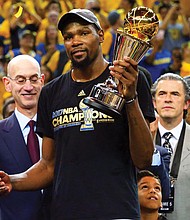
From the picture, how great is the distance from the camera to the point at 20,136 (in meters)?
5.04

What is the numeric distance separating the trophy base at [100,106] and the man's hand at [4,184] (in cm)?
72

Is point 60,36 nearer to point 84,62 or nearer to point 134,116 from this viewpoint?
point 84,62

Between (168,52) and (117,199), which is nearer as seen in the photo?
(117,199)

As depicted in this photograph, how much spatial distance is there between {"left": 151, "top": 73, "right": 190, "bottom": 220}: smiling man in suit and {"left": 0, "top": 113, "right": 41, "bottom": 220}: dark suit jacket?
3.51 feet

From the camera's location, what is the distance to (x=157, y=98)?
6207 mm

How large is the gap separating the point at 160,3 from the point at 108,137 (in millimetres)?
8027

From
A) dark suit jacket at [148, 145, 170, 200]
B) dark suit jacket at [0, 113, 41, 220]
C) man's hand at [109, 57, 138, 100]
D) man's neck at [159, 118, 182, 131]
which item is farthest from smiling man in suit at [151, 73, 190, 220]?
man's hand at [109, 57, 138, 100]

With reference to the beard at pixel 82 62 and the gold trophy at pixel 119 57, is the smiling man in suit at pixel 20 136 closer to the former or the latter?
the beard at pixel 82 62

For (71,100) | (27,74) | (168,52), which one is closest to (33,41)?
(168,52)

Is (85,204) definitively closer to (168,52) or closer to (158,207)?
(158,207)

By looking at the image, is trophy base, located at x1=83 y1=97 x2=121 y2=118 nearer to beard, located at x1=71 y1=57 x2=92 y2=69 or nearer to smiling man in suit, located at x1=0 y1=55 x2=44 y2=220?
beard, located at x1=71 y1=57 x2=92 y2=69

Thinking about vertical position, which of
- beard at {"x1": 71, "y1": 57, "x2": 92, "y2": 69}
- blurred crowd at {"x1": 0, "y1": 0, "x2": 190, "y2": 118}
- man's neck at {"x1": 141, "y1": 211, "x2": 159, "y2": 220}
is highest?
blurred crowd at {"x1": 0, "y1": 0, "x2": 190, "y2": 118}

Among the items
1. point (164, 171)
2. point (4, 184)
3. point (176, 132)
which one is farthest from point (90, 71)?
point (176, 132)

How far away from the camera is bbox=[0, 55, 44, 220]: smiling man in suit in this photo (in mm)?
4824
